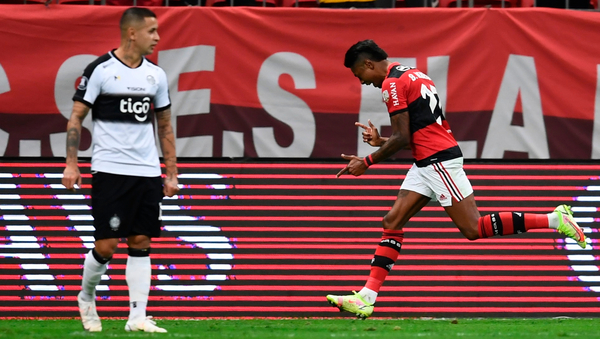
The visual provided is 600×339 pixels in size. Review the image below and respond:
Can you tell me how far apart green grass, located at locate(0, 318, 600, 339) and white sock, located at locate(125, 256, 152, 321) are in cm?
14

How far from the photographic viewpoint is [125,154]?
5.92 metres

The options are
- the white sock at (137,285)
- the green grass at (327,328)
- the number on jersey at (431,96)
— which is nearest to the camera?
the white sock at (137,285)

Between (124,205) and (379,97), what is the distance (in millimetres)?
3553

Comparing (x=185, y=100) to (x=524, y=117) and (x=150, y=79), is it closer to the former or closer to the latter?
(x=150, y=79)

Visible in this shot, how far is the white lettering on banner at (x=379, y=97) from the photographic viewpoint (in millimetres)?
8711

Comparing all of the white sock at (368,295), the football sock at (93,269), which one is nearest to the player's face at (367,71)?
the white sock at (368,295)

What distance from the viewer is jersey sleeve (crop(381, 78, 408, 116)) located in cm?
680

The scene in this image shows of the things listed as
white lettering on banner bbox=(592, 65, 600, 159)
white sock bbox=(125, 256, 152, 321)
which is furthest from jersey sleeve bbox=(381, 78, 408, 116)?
white lettering on banner bbox=(592, 65, 600, 159)

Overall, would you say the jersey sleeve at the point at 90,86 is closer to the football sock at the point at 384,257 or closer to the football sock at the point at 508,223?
the football sock at the point at 384,257

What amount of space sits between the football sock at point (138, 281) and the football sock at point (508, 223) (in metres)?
2.54

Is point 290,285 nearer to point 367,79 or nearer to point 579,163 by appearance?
point 367,79

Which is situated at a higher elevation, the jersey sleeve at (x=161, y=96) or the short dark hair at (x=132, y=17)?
the short dark hair at (x=132, y=17)

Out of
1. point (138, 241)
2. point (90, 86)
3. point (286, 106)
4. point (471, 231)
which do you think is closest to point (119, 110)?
point (90, 86)

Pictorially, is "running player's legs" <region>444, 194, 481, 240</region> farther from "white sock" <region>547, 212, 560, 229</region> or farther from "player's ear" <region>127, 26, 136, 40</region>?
"player's ear" <region>127, 26, 136, 40</region>
